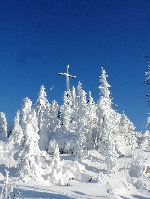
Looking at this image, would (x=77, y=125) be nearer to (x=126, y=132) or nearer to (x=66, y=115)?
(x=66, y=115)

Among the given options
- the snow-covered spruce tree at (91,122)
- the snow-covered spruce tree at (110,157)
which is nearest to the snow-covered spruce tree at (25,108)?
the snow-covered spruce tree at (91,122)

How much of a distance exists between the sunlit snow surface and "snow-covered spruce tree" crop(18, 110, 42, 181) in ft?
4.71

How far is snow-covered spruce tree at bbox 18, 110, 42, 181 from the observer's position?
44.8 meters

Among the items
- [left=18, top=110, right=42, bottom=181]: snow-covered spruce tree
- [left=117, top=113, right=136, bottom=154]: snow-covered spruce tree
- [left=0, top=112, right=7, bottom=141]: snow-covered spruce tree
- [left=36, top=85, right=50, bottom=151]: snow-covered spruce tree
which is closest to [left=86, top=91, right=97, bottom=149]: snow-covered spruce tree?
[left=117, top=113, right=136, bottom=154]: snow-covered spruce tree

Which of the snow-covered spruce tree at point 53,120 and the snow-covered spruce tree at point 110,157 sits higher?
the snow-covered spruce tree at point 53,120

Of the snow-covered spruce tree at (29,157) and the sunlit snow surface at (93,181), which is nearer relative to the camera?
the sunlit snow surface at (93,181)

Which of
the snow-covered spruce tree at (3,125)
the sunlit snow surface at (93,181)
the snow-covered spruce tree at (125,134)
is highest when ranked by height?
the snow-covered spruce tree at (3,125)

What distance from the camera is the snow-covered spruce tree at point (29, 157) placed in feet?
147

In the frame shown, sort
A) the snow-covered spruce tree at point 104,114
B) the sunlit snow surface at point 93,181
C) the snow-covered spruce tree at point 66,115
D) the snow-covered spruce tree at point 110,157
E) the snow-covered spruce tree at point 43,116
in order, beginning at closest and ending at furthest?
the sunlit snow surface at point 93,181
the snow-covered spruce tree at point 110,157
the snow-covered spruce tree at point 104,114
the snow-covered spruce tree at point 43,116
the snow-covered spruce tree at point 66,115

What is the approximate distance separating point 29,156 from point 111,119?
21255 mm

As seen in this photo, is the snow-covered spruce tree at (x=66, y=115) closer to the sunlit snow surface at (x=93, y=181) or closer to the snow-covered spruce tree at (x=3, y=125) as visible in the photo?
the sunlit snow surface at (x=93, y=181)

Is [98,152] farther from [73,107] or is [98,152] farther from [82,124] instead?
[73,107]

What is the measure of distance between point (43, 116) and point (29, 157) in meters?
29.7

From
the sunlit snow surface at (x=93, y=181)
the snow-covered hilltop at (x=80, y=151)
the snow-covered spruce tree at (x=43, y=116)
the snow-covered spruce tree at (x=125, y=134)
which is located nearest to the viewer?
the sunlit snow surface at (x=93, y=181)
